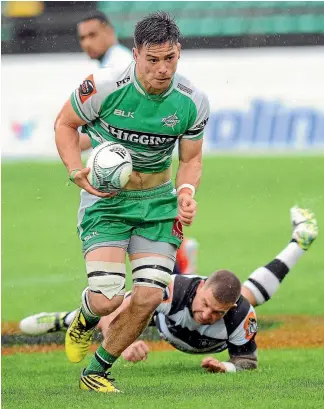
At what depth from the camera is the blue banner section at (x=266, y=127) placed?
2008 cm

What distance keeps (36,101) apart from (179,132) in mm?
14587

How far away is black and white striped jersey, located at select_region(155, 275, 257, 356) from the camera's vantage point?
291 inches

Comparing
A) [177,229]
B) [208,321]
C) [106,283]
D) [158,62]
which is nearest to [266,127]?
[208,321]

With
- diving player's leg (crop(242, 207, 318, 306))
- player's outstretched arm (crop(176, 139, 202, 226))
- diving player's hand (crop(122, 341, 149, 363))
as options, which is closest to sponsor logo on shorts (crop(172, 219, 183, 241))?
player's outstretched arm (crop(176, 139, 202, 226))

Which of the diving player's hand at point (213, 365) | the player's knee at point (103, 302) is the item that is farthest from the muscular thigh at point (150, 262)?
the diving player's hand at point (213, 365)

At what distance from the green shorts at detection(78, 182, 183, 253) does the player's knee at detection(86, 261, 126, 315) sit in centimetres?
14

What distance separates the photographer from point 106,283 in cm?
639

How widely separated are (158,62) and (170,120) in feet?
1.44

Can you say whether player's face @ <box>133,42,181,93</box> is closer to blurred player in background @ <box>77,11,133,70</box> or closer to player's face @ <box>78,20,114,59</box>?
blurred player in background @ <box>77,11,133,70</box>

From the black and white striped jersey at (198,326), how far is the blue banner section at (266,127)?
12.7 meters

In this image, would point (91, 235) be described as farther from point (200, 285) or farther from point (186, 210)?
point (200, 285)

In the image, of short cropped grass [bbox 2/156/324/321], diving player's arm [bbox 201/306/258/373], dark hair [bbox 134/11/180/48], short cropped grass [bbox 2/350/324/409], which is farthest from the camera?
short cropped grass [bbox 2/156/324/321]

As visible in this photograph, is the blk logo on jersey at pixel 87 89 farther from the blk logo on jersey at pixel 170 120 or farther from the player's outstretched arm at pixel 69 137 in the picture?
the blk logo on jersey at pixel 170 120

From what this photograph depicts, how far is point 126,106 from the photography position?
641 cm
